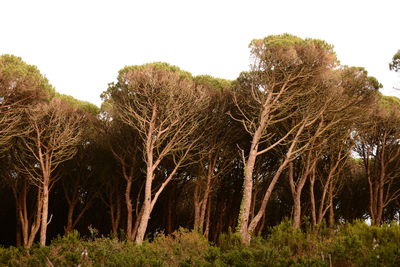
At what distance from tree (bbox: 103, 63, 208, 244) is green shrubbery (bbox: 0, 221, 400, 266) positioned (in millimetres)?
9482

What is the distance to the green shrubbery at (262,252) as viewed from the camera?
6.77 m

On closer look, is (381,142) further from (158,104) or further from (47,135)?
(47,135)

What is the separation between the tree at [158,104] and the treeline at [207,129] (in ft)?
0.21

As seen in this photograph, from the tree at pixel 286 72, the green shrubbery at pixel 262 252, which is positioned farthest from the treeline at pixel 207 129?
the green shrubbery at pixel 262 252

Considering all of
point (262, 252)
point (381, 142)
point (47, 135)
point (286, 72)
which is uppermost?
point (286, 72)

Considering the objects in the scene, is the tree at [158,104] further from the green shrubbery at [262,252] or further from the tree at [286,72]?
the green shrubbery at [262,252]

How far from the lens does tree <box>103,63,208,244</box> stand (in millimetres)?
19719

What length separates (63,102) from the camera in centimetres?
2205

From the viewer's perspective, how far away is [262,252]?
750cm

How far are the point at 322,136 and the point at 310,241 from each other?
535 inches

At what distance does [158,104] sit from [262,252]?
1357 cm

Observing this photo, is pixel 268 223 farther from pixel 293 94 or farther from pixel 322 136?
pixel 293 94

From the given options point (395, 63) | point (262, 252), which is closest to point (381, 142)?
point (395, 63)

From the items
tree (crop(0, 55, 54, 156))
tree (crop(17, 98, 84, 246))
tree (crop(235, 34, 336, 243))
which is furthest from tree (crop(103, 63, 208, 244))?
tree (crop(0, 55, 54, 156))
